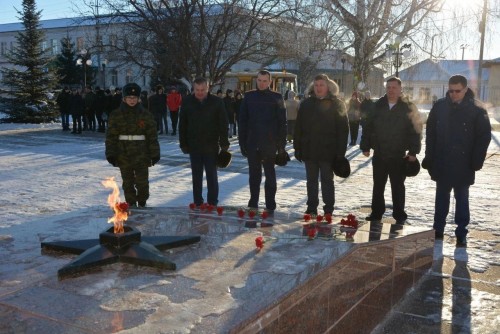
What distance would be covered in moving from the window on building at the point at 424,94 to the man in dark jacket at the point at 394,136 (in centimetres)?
5286

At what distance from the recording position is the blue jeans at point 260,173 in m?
6.67

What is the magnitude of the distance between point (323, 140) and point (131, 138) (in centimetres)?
225

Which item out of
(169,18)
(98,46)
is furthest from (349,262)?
(98,46)

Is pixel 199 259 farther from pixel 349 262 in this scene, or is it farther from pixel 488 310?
pixel 488 310

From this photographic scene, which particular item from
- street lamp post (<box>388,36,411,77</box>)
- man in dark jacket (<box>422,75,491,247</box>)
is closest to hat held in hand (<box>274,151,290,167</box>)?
man in dark jacket (<box>422,75,491,247</box>)

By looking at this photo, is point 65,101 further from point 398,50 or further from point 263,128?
point 263,128

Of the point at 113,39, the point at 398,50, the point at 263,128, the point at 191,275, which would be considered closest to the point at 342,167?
the point at 263,128

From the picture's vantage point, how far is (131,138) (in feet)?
21.4

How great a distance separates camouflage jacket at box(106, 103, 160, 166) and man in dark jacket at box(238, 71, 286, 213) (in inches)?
45.3

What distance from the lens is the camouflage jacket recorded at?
256 inches

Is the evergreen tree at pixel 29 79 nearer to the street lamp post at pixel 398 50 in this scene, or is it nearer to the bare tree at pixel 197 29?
the bare tree at pixel 197 29

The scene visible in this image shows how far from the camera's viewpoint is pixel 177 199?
787cm

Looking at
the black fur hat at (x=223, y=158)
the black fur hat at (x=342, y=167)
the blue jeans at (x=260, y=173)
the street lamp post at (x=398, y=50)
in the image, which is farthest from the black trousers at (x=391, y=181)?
the street lamp post at (x=398, y=50)

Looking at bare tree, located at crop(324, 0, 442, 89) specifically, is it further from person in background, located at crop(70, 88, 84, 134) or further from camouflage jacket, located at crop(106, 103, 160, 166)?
camouflage jacket, located at crop(106, 103, 160, 166)
